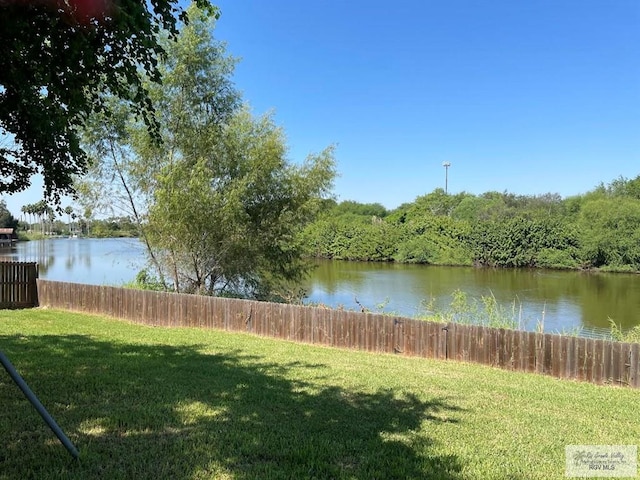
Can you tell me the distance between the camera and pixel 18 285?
1332 centimetres

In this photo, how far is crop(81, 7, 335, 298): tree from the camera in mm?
14477

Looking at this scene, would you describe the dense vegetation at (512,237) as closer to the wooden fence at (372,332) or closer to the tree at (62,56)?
the wooden fence at (372,332)

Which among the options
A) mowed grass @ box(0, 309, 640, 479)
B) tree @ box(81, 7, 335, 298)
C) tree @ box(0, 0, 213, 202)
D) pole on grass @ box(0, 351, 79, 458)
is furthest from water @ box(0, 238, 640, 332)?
pole on grass @ box(0, 351, 79, 458)

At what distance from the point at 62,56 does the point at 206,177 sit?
34.9ft

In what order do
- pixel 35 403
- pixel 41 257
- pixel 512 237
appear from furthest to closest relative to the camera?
pixel 512 237 → pixel 41 257 → pixel 35 403

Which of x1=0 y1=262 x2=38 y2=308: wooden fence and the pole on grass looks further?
Result: x1=0 y1=262 x2=38 y2=308: wooden fence

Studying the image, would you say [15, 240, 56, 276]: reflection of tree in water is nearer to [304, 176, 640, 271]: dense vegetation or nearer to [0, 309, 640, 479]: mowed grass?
[0, 309, 640, 479]: mowed grass

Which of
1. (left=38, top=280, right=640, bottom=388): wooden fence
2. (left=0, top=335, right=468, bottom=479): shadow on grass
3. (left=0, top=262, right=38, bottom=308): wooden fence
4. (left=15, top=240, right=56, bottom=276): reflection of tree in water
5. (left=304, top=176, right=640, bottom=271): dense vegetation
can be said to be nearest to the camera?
(left=0, top=335, right=468, bottom=479): shadow on grass

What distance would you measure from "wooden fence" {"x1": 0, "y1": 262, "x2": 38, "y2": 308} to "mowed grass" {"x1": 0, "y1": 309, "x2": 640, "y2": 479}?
270 inches

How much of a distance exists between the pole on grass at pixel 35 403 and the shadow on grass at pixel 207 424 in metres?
0.10

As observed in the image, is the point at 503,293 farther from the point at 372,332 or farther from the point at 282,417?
the point at 282,417

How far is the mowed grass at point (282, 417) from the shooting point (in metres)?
3.08

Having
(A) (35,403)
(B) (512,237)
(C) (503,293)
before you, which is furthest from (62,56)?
(B) (512,237)

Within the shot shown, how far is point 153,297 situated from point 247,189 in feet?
16.5
